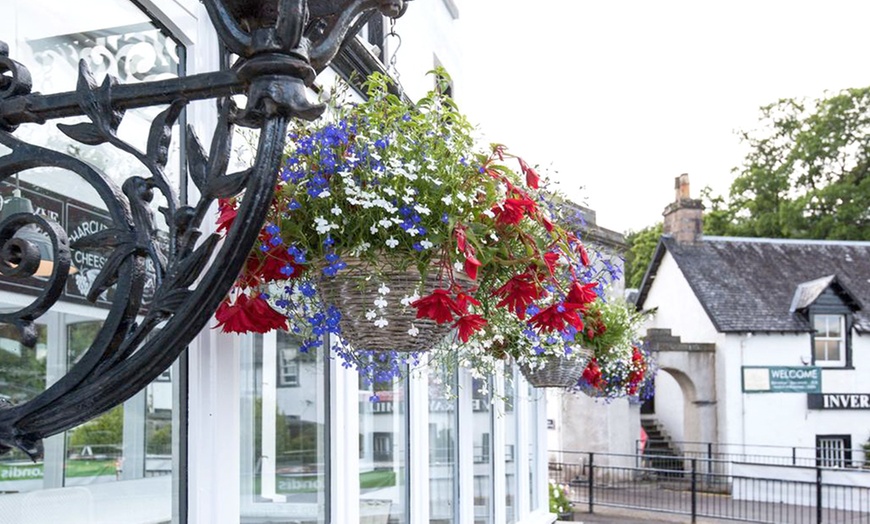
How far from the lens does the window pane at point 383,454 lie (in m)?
4.45

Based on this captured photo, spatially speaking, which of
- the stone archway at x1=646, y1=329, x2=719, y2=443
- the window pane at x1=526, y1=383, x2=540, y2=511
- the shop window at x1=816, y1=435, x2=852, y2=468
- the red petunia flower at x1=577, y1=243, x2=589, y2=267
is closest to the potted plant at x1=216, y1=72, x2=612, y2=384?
the red petunia flower at x1=577, y1=243, x2=589, y2=267

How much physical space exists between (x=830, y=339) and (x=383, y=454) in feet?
76.8

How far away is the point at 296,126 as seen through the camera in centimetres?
253

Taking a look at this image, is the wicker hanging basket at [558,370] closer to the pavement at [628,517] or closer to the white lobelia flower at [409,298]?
the white lobelia flower at [409,298]

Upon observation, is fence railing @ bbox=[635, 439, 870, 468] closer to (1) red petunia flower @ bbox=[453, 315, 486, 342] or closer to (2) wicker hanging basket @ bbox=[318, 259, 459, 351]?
(2) wicker hanging basket @ bbox=[318, 259, 459, 351]

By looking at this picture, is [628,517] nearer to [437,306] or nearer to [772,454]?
[772,454]

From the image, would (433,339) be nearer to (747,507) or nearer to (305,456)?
(305,456)

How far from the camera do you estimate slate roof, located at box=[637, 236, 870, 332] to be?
25022mm

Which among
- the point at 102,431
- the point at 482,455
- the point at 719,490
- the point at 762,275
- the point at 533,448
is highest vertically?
the point at 762,275

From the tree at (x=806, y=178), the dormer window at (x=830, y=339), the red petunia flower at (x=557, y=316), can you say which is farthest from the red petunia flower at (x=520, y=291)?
the tree at (x=806, y=178)

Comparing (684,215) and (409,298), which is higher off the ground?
(684,215)

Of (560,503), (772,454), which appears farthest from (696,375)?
(560,503)

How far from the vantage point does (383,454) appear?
474 cm

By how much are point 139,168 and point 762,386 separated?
23784 mm
